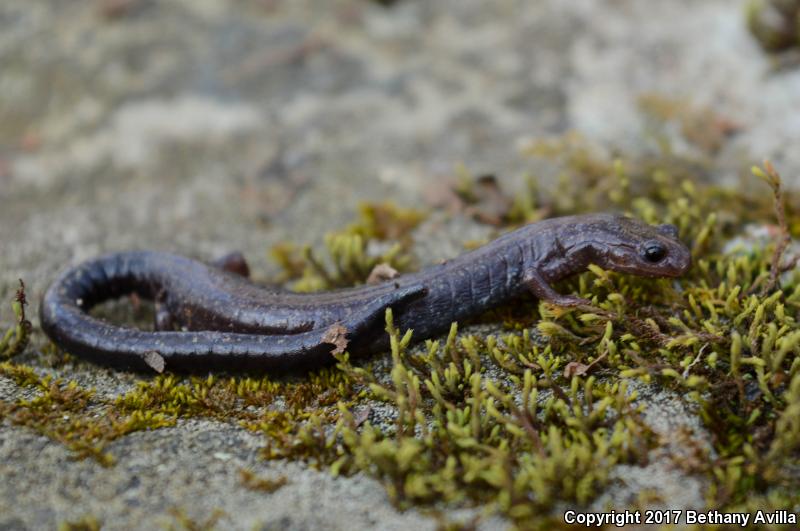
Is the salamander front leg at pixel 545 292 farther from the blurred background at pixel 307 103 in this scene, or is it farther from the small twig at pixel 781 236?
the blurred background at pixel 307 103

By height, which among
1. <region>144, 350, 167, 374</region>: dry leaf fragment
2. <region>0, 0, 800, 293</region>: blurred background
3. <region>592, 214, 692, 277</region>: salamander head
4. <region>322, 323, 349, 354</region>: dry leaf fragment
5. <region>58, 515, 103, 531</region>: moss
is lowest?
<region>58, 515, 103, 531</region>: moss

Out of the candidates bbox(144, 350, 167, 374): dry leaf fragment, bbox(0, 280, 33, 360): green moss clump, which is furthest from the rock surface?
bbox(144, 350, 167, 374): dry leaf fragment

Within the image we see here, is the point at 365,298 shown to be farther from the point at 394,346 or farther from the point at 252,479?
the point at 252,479

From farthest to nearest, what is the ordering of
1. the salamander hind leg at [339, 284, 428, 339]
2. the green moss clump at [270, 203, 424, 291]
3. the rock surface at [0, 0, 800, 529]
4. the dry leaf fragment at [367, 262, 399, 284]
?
the rock surface at [0, 0, 800, 529]
the green moss clump at [270, 203, 424, 291]
the dry leaf fragment at [367, 262, 399, 284]
the salamander hind leg at [339, 284, 428, 339]

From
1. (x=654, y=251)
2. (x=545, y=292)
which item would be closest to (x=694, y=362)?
(x=654, y=251)

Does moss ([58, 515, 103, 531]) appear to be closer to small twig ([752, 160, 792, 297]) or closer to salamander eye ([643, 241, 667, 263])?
salamander eye ([643, 241, 667, 263])

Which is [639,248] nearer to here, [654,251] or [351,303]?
[654,251]

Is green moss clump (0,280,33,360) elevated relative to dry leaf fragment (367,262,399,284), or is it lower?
lower

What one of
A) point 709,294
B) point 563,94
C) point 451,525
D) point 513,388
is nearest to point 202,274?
point 513,388
